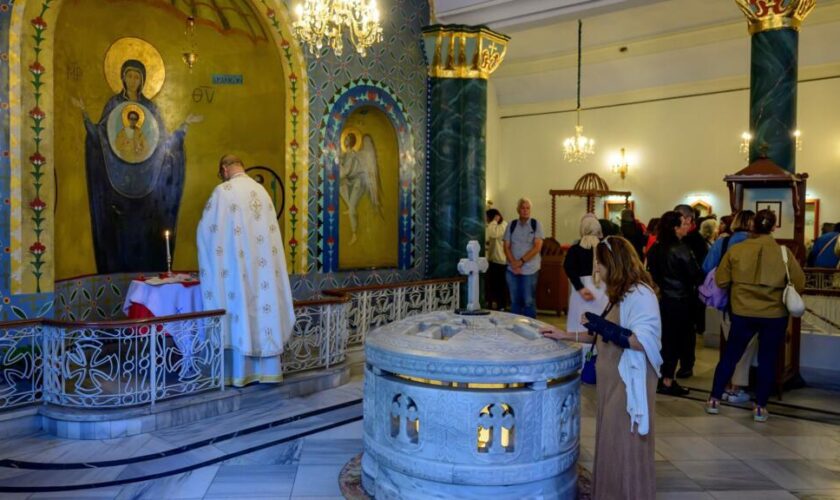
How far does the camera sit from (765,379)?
→ 214 inches

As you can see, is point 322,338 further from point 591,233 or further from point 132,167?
point 132,167

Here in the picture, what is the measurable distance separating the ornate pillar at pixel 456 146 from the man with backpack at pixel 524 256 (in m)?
1.43

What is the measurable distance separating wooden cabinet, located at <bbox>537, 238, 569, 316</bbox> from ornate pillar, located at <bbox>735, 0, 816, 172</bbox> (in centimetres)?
447

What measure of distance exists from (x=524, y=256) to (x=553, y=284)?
355 centimetres

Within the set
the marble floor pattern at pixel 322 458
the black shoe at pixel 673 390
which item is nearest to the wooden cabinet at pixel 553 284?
the black shoe at pixel 673 390

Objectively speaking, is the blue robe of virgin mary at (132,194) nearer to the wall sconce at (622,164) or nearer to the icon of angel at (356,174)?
the icon of angel at (356,174)

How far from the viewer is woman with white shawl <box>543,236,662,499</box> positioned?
3.38 m

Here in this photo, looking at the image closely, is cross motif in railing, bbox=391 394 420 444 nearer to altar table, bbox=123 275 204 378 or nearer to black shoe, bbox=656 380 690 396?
altar table, bbox=123 275 204 378

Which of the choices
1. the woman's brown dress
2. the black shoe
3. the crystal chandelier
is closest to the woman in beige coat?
the black shoe

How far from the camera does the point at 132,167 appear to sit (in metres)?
7.80

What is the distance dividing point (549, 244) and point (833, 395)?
604 cm

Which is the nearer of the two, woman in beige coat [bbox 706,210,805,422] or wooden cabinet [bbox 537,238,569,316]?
woman in beige coat [bbox 706,210,805,422]

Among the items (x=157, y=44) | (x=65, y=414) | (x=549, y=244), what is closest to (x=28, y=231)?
(x=65, y=414)

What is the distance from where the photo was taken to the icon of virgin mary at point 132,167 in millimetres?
7434
